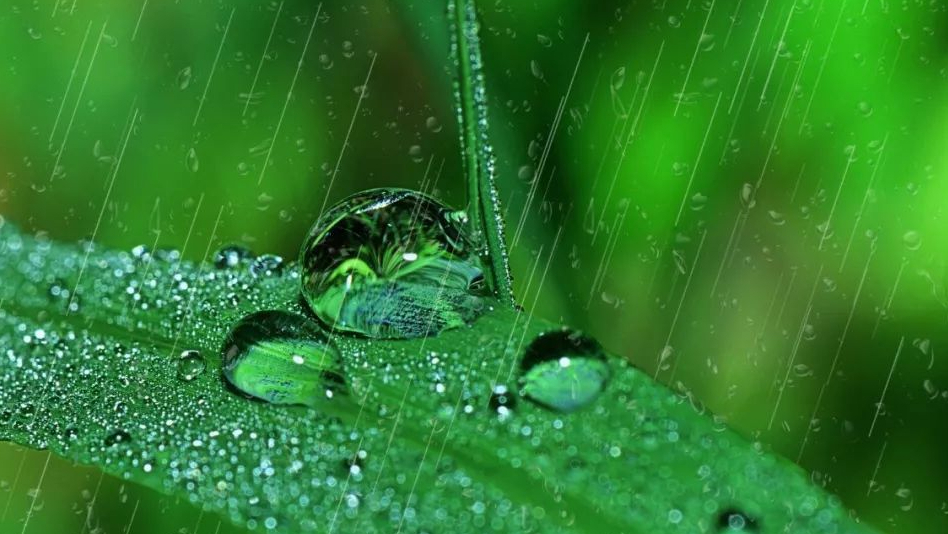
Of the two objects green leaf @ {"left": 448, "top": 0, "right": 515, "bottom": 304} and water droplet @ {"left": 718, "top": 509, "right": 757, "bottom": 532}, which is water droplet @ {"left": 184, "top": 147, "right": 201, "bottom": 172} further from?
water droplet @ {"left": 718, "top": 509, "right": 757, "bottom": 532}

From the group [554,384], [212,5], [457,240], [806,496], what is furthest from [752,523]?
[212,5]

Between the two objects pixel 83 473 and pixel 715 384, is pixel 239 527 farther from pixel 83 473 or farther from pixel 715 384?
pixel 715 384

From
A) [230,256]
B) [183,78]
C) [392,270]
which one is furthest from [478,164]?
[183,78]

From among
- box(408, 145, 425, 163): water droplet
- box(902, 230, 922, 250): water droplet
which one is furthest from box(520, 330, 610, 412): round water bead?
box(902, 230, 922, 250): water droplet

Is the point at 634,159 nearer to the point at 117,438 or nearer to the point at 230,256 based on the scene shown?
the point at 230,256

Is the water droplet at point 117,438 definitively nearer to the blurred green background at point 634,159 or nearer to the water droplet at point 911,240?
the blurred green background at point 634,159
